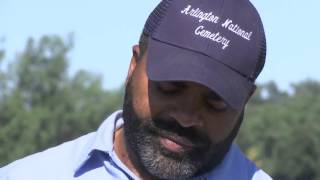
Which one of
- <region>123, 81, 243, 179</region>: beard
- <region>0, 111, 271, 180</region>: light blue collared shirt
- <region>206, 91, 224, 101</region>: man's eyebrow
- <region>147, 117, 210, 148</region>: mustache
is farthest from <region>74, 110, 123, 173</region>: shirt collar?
<region>206, 91, 224, 101</region>: man's eyebrow

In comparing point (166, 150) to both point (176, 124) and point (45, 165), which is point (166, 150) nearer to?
point (176, 124)

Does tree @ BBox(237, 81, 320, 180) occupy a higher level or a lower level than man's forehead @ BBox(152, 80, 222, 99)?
lower

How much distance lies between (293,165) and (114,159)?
74985 millimetres

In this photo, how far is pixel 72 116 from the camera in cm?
7356

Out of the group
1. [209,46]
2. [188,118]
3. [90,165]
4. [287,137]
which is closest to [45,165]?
[90,165]

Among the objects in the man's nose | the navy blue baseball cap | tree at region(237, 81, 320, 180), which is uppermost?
the navy blue baseball cap

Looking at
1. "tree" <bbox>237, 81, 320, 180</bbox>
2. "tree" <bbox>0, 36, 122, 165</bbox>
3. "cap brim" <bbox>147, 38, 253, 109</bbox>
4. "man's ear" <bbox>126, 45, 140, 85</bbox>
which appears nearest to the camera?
"cap brim" <bbox>147, 38, 253, 109</bbox>

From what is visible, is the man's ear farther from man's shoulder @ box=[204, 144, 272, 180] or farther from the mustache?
man's shoulder @ box=[204, 144, 272, 180]

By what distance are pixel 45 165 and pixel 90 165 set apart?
15 centimetres

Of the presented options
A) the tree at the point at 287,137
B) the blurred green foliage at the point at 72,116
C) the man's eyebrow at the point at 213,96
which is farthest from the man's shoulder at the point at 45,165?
the tree at the point at 287,137

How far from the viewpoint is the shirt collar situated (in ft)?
12.2

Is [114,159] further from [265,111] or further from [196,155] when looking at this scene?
[265,111]

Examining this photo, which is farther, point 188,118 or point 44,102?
point 44,102

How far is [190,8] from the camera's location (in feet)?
11.7
